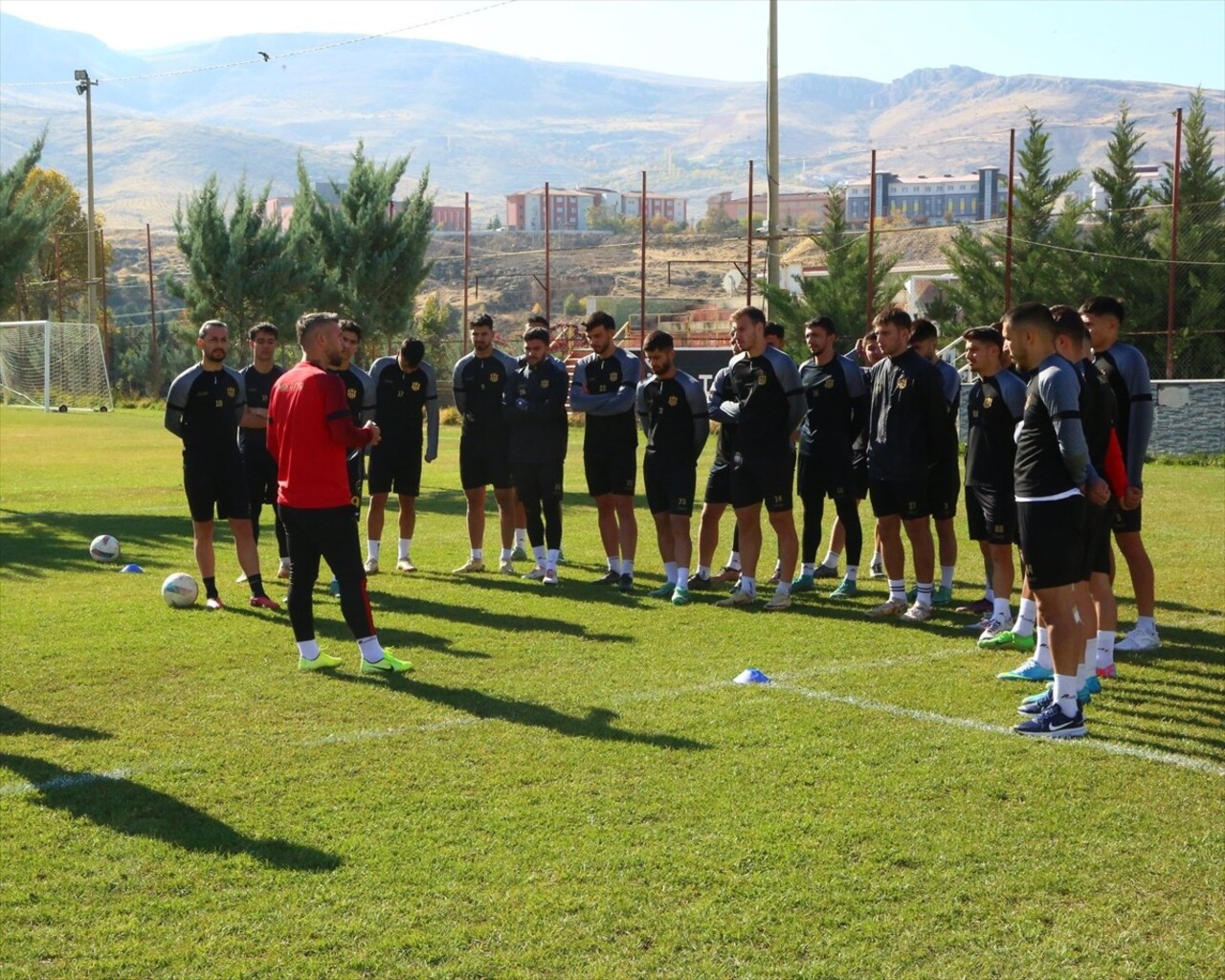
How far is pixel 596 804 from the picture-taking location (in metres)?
6.16

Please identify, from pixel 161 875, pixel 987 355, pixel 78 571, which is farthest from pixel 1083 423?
pixel 78 571

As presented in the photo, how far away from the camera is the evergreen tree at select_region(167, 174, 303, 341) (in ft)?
125

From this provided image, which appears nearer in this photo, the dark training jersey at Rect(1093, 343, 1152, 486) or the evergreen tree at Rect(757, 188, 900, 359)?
the dark training jersey at Rect(1093, 343, 1152, 486)

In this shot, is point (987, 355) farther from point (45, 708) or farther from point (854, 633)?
point (45, 708)

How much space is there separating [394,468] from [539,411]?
1.51 meters

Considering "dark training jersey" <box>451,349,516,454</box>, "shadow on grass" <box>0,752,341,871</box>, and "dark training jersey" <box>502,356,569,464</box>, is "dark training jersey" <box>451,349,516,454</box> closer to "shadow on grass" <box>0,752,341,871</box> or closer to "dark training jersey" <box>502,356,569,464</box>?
"dark training jersey" <box>502,356,569,464</box>

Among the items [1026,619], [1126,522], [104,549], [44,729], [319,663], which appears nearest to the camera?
[44,729]

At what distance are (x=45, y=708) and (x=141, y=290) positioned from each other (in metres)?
129

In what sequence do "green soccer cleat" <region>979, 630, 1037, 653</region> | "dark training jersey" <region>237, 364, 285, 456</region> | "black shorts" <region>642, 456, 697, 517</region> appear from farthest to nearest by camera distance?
"dark training jersey" <region>237, 364, 285, 456</region> → "black shorts" <region>642, 456, 697, 517</region> → "green soccer cleat" <region>979, 630, 1037, 653</region>

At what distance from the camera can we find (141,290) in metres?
130

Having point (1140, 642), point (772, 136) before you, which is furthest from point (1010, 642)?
point (772, 136)

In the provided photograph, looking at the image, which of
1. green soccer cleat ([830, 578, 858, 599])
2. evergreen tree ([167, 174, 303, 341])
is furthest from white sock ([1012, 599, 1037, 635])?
evergreen tree ([167, 174, 303, 341])

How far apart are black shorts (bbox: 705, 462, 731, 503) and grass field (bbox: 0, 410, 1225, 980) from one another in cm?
133

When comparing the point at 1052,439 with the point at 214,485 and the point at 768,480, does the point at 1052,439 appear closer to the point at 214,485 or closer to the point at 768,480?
the point at 768,480
